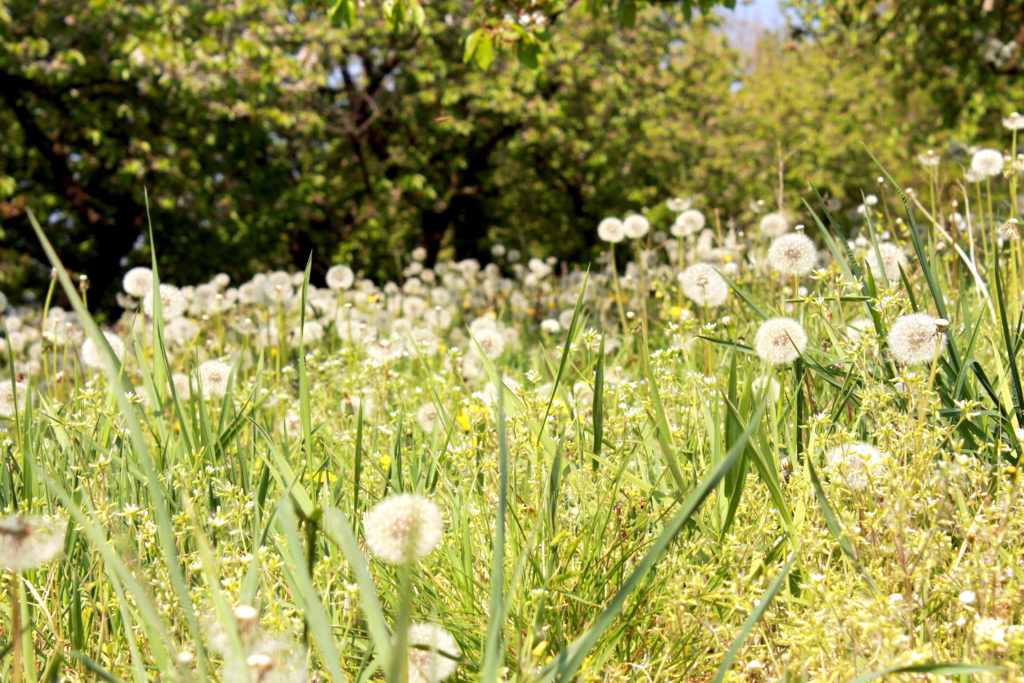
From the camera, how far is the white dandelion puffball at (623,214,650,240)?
4539 millimetres

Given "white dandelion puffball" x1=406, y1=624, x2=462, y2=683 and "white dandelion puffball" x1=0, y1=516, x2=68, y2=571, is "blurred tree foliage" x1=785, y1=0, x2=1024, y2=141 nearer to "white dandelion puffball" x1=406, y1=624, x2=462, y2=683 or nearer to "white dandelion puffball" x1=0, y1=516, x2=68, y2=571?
"white dandelion puffball" x1=406, y1=624, x2=462, y2=683

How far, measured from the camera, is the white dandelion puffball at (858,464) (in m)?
1.44

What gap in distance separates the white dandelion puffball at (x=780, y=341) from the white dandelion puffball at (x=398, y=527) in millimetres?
1061

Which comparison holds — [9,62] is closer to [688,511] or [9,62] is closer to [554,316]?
[554,316]

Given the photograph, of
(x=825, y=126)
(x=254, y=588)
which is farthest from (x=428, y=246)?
(x=254, y=588)

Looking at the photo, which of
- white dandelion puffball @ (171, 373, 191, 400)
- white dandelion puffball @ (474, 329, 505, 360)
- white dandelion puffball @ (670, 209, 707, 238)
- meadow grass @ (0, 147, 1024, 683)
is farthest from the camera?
white dandelion puffball @ (670, 209, 707, 238)

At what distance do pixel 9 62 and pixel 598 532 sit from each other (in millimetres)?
9253

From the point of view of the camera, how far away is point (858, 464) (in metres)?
1.63

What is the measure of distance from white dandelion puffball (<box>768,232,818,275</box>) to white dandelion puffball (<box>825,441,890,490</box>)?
0.88m

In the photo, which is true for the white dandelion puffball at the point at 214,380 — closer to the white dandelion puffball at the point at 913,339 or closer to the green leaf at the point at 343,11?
the green leaf at the point at 343,11

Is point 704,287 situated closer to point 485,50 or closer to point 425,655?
point 485,50

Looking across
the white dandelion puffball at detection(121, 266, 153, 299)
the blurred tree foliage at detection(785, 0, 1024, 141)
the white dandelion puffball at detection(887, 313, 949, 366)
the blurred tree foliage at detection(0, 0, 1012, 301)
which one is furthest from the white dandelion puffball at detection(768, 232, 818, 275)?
the blurred tree foliage at detection(785, 0, 1024, 141)

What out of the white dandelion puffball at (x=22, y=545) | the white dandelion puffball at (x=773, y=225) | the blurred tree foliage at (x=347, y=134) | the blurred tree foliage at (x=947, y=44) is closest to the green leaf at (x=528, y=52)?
the white dandelion puffball at (x=773, y=225)

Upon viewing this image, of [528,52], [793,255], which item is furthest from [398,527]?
[528,52]
